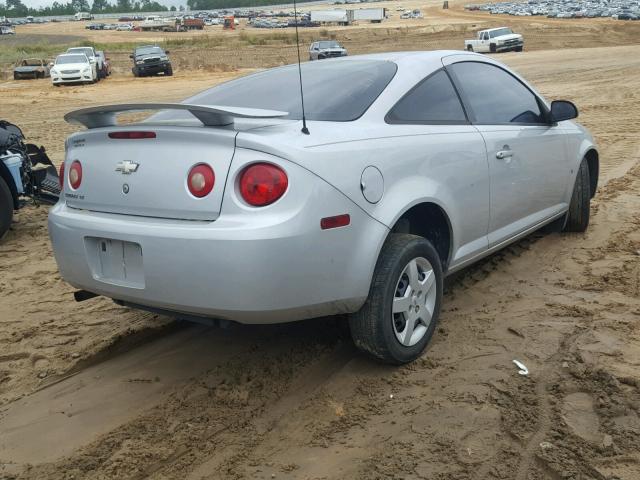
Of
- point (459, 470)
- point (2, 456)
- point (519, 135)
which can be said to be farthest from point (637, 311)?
point (2, 456)

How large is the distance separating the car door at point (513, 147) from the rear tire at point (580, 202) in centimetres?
37

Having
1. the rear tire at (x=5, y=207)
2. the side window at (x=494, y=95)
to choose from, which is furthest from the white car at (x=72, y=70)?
the side window at (x=494, y=95)

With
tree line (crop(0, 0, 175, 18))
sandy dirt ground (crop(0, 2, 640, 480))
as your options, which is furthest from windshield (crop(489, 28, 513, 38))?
tree line (crop(0, 0, 175, 18))

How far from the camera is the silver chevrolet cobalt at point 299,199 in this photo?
3.13m

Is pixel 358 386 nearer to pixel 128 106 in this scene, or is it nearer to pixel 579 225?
pixel 128 106

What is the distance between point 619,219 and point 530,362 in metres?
3.31

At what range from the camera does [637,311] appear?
4.38m

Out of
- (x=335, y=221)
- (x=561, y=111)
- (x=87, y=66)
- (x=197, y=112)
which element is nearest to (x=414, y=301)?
(x=335, y=221)

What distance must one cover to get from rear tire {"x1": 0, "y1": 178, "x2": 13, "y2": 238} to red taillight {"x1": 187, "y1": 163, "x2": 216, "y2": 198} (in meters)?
4.26

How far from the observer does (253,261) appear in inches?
120

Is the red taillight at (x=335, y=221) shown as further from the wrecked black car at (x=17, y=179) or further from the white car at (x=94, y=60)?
the white car at (x=94, y=60)

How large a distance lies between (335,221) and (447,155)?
3.53ft

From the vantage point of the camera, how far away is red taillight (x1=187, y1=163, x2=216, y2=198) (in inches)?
125

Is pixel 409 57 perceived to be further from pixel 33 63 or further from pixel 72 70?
pixel 33 63
